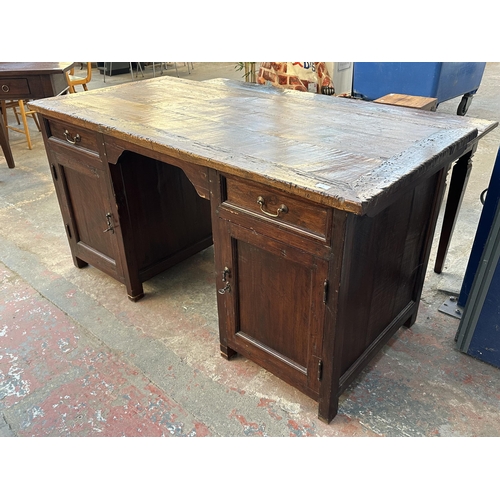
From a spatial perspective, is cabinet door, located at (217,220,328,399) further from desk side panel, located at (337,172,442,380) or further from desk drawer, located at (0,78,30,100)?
desk drawer, located at (0,78,30,100)

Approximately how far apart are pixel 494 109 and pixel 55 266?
500 centimetres

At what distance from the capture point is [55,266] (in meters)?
2.47

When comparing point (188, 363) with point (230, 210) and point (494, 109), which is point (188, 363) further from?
point (494, 109)

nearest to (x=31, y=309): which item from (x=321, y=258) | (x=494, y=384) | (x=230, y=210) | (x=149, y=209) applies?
(x=149, y=209)

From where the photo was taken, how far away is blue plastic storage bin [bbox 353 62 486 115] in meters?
3.77

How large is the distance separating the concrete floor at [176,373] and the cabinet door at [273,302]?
0.17 metres

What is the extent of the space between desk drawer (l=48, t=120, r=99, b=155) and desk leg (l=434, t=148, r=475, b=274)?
5.28 ft

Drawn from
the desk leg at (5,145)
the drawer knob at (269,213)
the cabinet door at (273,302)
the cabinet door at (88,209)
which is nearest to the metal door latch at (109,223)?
the cabinet door at (88,209)

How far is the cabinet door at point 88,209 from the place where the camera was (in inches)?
76.7

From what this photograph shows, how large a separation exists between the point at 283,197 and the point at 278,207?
4 centimetres

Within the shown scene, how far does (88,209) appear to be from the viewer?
6.95 ft

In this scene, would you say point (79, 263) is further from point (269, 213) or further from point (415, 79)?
point (415, 79)

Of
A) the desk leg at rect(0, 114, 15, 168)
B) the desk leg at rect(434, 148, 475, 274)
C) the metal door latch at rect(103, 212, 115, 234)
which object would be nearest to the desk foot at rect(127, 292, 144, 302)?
the metal door latch at rect(103, 212, 115, 234)

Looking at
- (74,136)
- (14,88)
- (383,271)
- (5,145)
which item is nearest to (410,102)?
(383,271)
